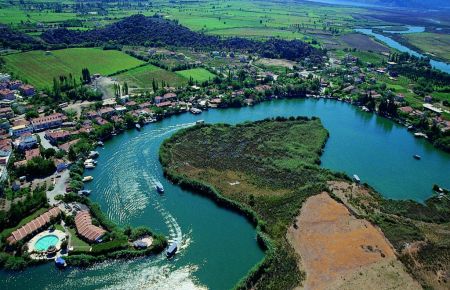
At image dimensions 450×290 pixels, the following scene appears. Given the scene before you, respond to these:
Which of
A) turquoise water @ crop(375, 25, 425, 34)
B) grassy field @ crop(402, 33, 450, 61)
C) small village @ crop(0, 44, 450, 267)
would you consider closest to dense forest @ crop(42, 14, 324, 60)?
small village @ crop(0, 44, 450, 267)

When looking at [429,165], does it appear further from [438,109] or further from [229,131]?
[229,131]

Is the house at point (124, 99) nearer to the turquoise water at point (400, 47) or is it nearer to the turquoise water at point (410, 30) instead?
the turquoise water at point (400, 47)

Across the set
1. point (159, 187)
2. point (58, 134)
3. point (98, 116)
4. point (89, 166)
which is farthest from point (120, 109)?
point (159, 187)

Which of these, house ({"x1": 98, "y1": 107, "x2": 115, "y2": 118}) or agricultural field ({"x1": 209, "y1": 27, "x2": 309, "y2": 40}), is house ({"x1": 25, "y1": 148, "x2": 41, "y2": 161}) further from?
agricultural field ({"x1": 209, "y1": 27, "x2": 309, "y2": 40})

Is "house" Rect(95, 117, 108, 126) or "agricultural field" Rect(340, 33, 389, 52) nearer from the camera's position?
"house" Rect(95, 117, 108, 126)

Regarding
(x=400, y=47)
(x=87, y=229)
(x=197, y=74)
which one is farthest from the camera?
(x=400, y=47)

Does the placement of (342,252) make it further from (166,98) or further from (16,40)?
(16,40)
